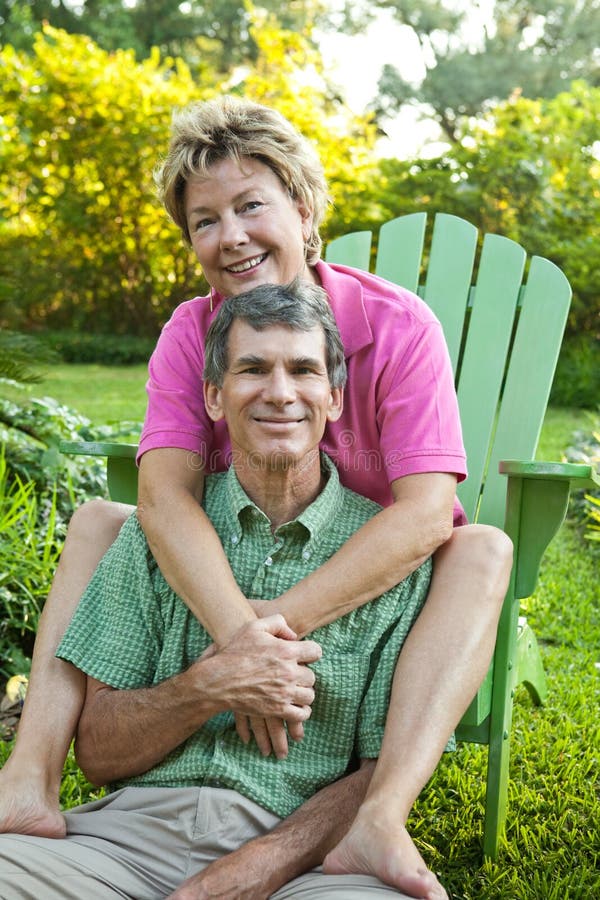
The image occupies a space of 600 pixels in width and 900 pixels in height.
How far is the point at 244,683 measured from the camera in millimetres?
1686

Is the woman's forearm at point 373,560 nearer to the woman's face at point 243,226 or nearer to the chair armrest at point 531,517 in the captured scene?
the chair armrest at point 531,517

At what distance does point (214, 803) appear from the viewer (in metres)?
1.69

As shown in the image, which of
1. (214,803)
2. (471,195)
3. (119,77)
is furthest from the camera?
(119,77)

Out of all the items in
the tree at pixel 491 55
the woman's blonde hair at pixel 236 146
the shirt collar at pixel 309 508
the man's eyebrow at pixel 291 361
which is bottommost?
the shirt collar at pixel 309 508

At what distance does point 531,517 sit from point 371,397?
426 millimetres

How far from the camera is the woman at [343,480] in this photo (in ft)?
5.57

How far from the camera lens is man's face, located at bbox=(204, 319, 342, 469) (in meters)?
1.82

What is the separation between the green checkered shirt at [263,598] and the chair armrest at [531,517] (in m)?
0.28

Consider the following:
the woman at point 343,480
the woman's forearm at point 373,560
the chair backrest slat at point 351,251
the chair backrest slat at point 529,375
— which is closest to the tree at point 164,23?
the chair backrest slat at point 351,251

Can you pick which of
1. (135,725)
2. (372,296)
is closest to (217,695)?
(135,725)

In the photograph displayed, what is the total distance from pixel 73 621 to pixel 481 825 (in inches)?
42.5

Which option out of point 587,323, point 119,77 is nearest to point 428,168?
point 587,323

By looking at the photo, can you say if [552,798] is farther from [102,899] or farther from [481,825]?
[102,899]

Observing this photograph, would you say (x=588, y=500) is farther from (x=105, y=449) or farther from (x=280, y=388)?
(x=280, y=388)
